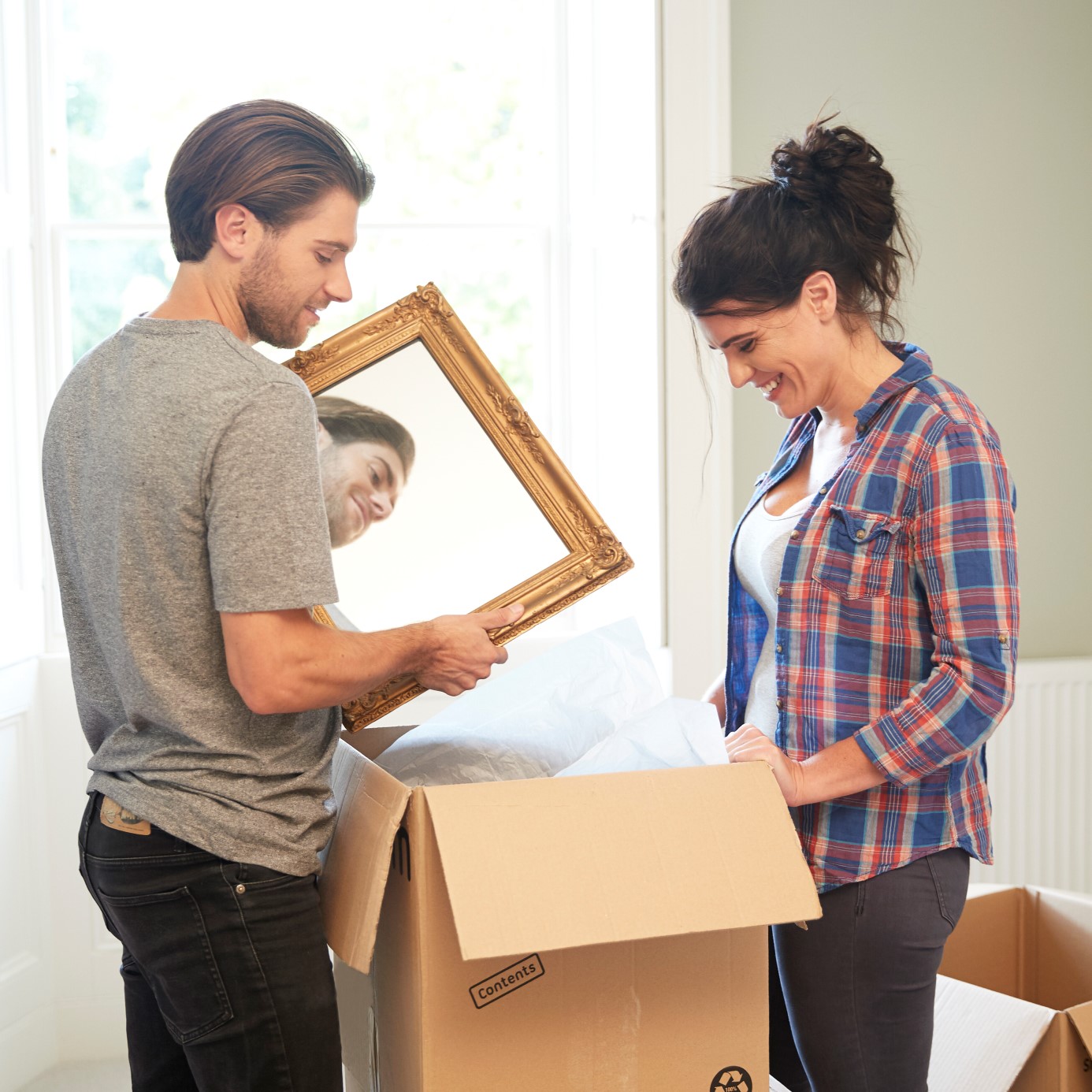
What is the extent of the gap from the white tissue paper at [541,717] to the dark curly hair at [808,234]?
0.46 meters

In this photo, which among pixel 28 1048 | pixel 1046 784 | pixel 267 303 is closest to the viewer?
pixel 267 303

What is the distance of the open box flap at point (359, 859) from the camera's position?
1053mm

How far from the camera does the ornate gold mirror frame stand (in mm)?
1358

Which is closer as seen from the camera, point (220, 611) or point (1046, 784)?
point (220, 611)

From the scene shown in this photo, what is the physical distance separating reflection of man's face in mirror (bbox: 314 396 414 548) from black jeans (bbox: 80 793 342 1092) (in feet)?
1.43

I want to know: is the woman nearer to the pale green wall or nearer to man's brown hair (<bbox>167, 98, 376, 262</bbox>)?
man's brown hair (<bbox>167, 98, 376, 262</bbox>)

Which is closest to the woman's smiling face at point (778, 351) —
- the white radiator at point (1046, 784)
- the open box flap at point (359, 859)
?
the open box flap at point (359, 859)

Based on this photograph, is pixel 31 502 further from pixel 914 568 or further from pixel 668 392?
pixel 914 568

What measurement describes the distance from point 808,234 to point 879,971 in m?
0.83

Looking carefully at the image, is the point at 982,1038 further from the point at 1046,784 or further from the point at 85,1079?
the point at 85,1079

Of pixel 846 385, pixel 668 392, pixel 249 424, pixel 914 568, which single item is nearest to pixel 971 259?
pixel 668 392

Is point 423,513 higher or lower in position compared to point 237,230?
lower

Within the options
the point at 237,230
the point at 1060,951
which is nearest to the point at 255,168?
the point at 237,230

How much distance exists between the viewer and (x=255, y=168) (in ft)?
3.72
